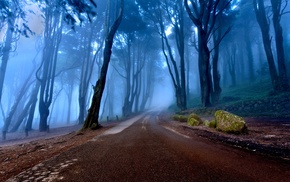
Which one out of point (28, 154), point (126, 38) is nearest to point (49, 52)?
point (126, 38)

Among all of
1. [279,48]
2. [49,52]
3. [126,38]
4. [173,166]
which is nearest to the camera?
[173,166]

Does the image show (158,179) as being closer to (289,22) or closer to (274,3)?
(274,3)

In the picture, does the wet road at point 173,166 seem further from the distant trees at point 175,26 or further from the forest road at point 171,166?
the distant trees at point 175,26

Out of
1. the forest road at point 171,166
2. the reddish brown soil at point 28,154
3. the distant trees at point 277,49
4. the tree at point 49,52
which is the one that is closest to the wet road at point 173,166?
the forest road at point 171,166

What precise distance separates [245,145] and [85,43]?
26668mm

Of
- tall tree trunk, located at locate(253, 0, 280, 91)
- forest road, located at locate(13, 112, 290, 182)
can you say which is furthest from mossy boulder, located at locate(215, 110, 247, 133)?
tall tree trunk, located at locate(253, 0, 280, 91)

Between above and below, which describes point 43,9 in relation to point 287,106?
above

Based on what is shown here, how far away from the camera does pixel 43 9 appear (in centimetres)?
1936

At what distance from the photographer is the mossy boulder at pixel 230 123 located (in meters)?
5.73

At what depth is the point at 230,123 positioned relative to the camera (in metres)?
6.10

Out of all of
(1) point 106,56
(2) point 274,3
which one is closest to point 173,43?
(2) point 274,3

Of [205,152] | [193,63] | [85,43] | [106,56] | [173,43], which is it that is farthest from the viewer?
[193,63]

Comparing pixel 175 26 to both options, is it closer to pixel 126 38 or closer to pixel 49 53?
pixel 126 38

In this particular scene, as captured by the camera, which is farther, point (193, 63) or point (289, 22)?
point (193, 63)
